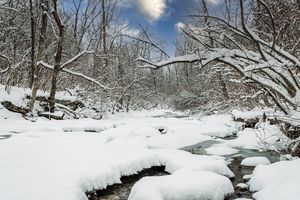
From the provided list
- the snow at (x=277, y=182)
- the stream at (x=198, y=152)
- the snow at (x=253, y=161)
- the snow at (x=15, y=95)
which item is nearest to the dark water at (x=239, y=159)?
the stream at (x=198, y=152)

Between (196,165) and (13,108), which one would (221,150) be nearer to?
(196,165)

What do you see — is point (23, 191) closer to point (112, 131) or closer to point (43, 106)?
point (112, 131)

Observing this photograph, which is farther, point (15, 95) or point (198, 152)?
point (15, 95)

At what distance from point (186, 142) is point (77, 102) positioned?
30.1 feet

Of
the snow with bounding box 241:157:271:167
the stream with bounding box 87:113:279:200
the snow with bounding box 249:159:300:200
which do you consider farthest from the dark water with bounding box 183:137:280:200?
the snow with bounding box 249:159:300:200

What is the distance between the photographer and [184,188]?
5.63 m

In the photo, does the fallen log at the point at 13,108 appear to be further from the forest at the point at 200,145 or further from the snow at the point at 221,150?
the snow at the point at 221,150

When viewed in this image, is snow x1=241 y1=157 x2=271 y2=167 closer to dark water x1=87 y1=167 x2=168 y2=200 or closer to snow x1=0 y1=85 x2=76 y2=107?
dark water x1=87 y1=167 x2=168 y2=200

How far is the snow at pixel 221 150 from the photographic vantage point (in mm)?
10008

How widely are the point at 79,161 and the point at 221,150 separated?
4563 millimetres

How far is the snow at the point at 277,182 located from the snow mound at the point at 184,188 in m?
0.52

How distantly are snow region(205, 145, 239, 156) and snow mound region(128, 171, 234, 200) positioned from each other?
3714 mm

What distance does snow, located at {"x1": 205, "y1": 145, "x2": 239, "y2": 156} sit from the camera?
10008 mm

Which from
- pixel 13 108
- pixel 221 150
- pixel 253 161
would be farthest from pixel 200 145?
pixel 13 108
